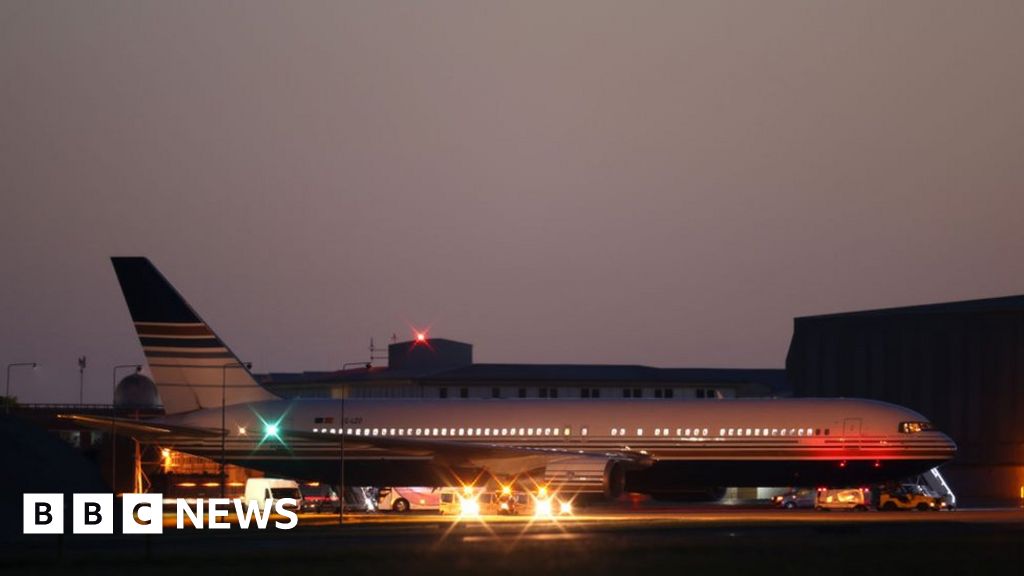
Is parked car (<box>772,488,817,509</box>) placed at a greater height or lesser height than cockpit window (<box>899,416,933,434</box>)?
lesser

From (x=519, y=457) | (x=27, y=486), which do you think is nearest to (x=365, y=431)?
(x=519, y=457)

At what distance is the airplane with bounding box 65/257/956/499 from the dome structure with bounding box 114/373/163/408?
2536 inches

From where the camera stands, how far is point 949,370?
112m

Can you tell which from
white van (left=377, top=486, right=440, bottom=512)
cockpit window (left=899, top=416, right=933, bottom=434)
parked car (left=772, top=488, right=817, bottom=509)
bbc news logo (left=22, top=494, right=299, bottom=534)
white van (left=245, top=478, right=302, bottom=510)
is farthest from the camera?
parked car (left=772, top=488, right=817, bottom=509)

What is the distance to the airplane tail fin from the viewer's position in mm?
79625

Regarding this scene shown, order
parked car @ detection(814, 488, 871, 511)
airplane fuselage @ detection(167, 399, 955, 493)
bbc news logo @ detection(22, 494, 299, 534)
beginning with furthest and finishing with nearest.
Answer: parked car @ detection(814, 488, 871, 511) < airplane fuselage @ detection(167, 399, 955, 493) < bbc news logo @ detection(22, 494, 299, 534)

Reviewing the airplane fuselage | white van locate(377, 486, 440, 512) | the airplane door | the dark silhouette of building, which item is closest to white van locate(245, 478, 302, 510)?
white van locate(377, 486, 440, 512)

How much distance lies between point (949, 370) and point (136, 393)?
7240 centimetres

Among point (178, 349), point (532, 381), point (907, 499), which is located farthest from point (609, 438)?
point (532, 381)

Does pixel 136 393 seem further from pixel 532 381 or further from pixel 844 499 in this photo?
pixel 844 499

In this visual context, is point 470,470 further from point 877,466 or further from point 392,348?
point 392,348

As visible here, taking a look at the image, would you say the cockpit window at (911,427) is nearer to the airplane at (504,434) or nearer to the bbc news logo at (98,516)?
the airplane at (504,434)

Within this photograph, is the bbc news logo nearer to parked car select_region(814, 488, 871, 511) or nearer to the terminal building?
parked car select_region(814, 488, 871, 511)

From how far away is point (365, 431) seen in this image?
7631 cm
